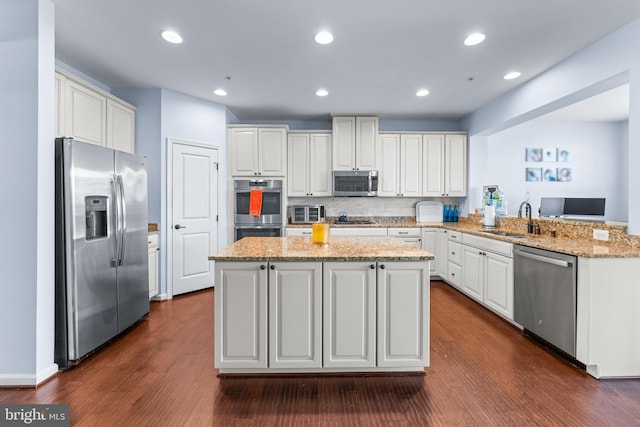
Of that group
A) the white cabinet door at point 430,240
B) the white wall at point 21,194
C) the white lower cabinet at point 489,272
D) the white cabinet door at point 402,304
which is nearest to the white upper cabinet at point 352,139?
the white cabinet door at point 430,240

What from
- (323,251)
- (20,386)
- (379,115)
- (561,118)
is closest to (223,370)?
(323,251)

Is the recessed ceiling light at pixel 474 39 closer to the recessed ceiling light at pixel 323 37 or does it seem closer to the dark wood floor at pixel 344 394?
the recessed ceiling light at pixel 323 37

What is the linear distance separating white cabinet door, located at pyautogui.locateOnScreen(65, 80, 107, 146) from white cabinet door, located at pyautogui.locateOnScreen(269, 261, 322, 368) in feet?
8.19

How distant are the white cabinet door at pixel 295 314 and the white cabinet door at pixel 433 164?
141 inches

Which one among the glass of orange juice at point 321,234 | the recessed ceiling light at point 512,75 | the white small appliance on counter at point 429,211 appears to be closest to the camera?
the glass of orange juice at point 321,234

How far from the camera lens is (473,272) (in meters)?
3.75

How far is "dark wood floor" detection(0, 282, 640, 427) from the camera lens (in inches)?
68.9

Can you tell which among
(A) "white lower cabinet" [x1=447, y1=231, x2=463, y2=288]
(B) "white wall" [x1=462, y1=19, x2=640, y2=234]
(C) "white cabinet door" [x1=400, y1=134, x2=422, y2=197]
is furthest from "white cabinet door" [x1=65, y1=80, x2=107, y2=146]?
(B) "white wall" [x1=462, y1=19, x2=640, y2=234]

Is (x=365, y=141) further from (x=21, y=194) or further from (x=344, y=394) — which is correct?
(x=21, y=194)

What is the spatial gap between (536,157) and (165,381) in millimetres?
6257

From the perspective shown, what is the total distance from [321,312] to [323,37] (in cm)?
223

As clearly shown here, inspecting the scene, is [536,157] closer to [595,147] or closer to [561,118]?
[561,118]

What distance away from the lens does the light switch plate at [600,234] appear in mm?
2678

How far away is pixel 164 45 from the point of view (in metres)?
2.83
